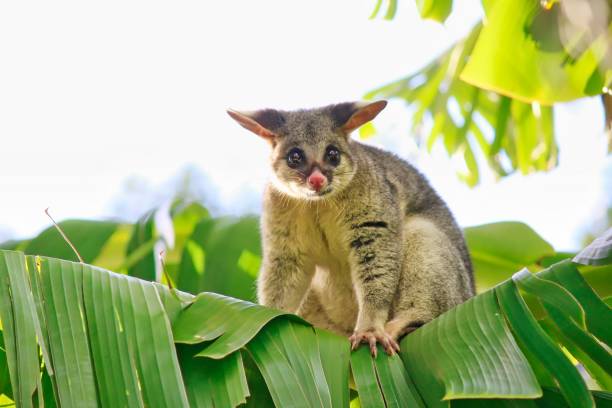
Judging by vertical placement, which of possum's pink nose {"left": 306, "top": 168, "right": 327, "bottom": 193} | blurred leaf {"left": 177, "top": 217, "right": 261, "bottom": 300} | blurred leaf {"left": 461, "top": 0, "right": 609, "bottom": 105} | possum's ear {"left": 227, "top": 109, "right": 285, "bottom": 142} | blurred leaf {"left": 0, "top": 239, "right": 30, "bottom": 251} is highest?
blurred leaf {"left": 461, "top": 0, "right": 609, "bottom": 105}

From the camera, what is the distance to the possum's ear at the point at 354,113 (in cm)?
431

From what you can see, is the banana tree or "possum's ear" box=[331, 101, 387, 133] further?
"possum's ear" box=[331, 101, 387, 133]

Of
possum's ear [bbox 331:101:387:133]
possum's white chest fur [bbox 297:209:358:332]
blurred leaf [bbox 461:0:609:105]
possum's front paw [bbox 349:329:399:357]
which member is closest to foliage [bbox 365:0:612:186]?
blurred leaf [bbox 461:0:609:105]

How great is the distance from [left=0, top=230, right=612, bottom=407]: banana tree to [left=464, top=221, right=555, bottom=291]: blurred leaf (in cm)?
173

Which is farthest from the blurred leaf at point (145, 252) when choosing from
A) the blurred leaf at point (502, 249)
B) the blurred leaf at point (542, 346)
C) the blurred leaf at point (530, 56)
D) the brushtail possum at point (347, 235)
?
the blurred leaf at point (542, 346)

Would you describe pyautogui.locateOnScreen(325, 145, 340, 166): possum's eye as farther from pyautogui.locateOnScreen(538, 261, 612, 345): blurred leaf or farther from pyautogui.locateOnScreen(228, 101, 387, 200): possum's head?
pyautogui.locateOnScreen(538, 261, 612, 345): blurred leaf

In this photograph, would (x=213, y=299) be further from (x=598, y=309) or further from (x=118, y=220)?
(x=118, y=220)

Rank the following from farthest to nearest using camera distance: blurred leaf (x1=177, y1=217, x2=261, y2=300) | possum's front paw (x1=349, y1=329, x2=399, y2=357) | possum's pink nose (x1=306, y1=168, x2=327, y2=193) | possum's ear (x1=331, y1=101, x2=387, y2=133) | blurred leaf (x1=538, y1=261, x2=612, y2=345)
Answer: blurred leaf (x1=177, y1=217, x2=261, y2=300)
possum's ear (x1=331, y1=101, x2=387, y2=133)
possum's pink nose (x1=306, y1=168, x2=327, y2=193)
possum's front paw (x1=349, y1=329, x2=399, y2=357)
blurred leaf (x1=538, y1=261, x2=612, y2=345)

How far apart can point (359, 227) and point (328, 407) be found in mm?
1717

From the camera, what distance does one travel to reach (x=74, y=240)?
14.8 feet

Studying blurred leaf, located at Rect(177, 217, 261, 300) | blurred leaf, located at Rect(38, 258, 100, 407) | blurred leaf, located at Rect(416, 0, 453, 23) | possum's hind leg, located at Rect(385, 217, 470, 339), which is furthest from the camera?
blurred leaf, located at Rect(416, 0, 453, 23)

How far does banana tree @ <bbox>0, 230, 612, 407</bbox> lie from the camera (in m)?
2.24

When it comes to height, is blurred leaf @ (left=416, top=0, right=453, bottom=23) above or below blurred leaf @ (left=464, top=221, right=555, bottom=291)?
above

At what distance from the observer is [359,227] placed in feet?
13.3
